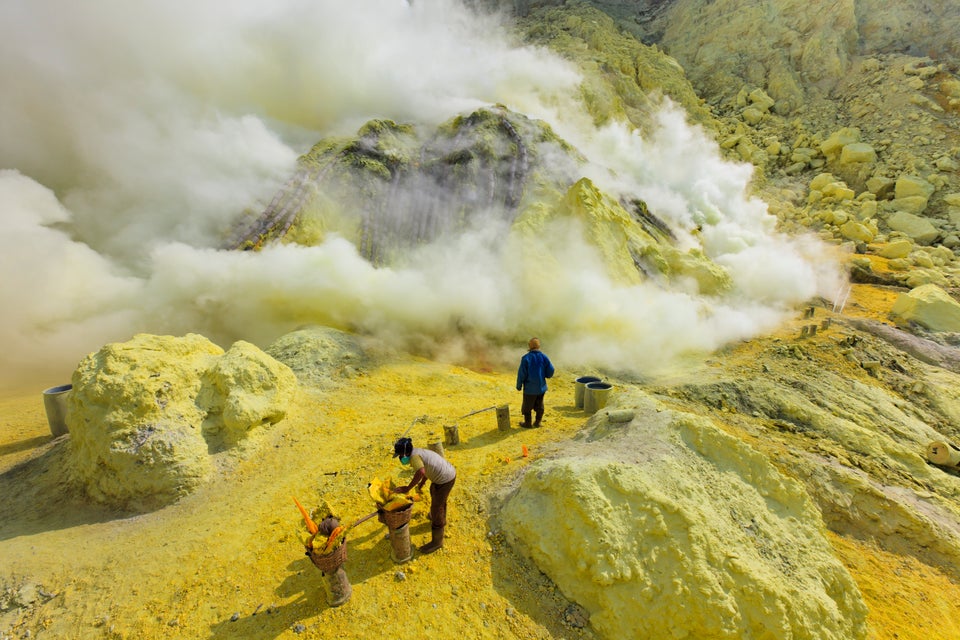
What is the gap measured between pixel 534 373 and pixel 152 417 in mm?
3706

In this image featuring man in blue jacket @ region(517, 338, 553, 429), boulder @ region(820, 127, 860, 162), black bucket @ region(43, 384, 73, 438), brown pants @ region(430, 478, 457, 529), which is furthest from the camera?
boulder @ region(820, 127, 860, 162)

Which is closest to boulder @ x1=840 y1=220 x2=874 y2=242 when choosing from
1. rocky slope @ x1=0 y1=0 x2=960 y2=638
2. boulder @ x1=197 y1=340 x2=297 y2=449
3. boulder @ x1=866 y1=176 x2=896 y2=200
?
boulder @ x1=866 y1=176 x2=896 y2=200

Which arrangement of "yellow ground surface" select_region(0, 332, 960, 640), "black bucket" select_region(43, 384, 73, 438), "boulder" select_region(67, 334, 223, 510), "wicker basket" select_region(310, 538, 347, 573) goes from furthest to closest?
"black bucket" select_region(43, 384, 73, 438)
"boulder" select_region(67, 334, 223, 510)
"yellow ground surface" select_region(0, 332, 960, 640)
"wicker basket" select_region(310, 538, 347, 573)

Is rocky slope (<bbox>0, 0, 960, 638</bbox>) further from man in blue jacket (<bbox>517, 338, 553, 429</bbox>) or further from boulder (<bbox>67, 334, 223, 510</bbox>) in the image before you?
man in blue jacket (<bbox>517, 338, 553, 429</bbox>)

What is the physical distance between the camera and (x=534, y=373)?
16.6ft

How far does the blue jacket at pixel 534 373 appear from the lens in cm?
505

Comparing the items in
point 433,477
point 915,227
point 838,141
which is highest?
point 838,141

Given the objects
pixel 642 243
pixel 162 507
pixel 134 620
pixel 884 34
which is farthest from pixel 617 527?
pixel 884 34

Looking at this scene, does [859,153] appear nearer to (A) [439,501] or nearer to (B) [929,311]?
(B) [929,311]

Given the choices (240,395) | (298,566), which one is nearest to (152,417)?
(240,395)

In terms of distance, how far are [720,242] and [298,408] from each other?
13.2 metres

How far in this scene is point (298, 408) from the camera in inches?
Answer: 223

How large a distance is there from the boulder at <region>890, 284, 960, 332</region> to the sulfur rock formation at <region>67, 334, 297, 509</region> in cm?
1318

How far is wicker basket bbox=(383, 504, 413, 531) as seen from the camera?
309 cm
